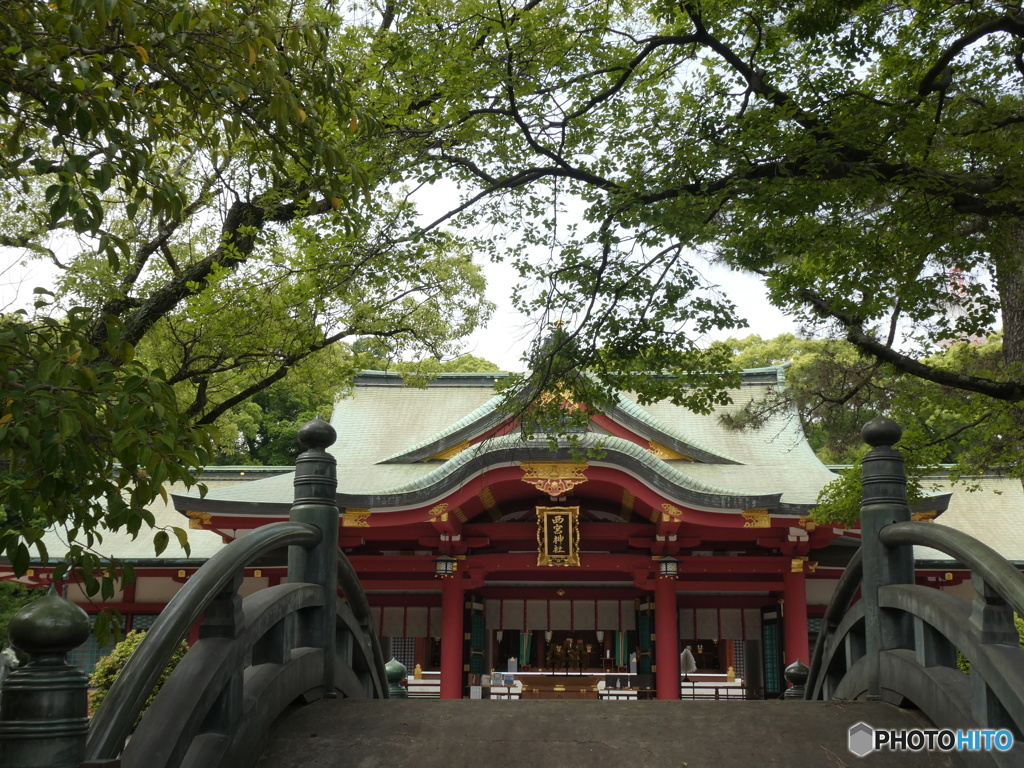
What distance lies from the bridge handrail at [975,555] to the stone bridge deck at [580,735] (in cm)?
63

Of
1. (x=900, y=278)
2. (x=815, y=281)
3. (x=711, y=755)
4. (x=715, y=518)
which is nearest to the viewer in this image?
(x=711, y=755)

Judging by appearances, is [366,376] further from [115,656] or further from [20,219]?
[115,656]

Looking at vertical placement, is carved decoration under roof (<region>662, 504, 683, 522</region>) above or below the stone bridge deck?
above

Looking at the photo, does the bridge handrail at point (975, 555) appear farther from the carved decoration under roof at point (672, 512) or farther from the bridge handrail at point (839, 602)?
the carved decoration under roof at point (672, 512)

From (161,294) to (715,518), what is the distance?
7.36 metres

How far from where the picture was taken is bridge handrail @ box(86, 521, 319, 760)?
6.82 ft

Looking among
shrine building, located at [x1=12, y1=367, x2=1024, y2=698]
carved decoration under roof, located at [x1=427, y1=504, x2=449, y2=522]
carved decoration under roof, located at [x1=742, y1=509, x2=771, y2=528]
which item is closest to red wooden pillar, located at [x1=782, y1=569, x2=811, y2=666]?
shrine building, located at [x1=12, y1=367, x2=1024, y2=698]

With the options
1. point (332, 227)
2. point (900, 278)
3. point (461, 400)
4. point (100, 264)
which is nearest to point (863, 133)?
point (900, 278)

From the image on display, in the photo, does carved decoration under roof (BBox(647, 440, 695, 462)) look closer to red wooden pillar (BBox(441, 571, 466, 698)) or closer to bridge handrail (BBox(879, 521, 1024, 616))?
red wooden pillar (BBox(441, 571, 466, 698))

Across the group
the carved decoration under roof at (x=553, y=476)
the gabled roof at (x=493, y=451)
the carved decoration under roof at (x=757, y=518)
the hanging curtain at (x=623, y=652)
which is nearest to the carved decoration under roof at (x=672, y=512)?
the gabled roof at (x=493, y=451)

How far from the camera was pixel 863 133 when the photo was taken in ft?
18.7

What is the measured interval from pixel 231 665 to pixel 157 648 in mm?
420

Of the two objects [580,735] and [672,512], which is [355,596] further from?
[672,512]

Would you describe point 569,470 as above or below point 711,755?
above
